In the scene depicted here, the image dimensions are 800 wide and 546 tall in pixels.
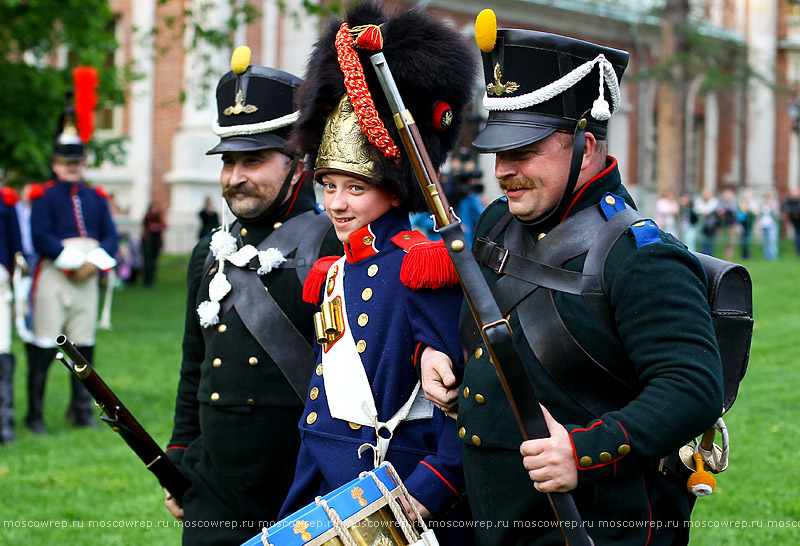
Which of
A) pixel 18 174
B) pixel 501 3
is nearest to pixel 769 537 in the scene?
pixel 18 174

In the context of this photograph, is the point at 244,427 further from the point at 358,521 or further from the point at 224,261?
the point at 358,521

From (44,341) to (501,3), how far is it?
27.8 m

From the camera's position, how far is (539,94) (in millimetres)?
2906

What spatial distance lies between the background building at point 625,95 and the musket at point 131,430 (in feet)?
34.4

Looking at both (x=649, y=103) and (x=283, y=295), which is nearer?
(x=283, y=295)

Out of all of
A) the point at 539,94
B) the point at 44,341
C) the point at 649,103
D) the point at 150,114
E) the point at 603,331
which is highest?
the point at 649,103

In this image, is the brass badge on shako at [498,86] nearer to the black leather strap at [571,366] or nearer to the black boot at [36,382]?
the black leather strap at [571,366]

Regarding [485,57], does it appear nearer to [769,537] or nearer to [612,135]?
[769,537]

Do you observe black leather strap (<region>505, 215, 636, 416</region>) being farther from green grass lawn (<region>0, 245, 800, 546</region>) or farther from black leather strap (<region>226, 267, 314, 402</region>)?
green grass lawn (<region>0, 245, 800, 546</region>)

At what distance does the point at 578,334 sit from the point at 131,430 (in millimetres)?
2039

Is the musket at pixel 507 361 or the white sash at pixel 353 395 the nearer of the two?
the musket at pixel 507 361

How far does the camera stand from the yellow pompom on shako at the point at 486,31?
9.80 feet

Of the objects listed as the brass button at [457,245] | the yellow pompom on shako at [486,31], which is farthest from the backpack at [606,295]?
the yellow pompom on shako at [486,31]

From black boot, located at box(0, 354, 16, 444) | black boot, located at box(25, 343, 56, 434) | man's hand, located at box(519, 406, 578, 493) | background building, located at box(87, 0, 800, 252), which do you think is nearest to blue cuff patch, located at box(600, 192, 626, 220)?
man's hand, located at box(519, 406, 578, 493)
